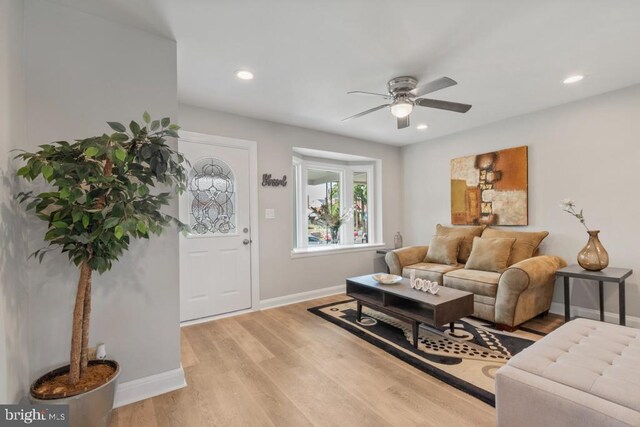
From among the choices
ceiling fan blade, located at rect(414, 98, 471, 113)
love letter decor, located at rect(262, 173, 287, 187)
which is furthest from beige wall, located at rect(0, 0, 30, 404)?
ceiling fan blade, located at rect(414, 98, 471, 113)

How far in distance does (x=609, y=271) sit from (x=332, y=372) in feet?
9.15

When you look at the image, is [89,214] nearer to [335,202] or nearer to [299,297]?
[299,297]

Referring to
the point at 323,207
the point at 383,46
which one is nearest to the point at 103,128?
the point at 383,46

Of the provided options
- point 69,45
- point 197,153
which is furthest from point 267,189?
point 69,45

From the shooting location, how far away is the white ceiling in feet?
5.81

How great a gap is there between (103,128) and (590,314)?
480 cm

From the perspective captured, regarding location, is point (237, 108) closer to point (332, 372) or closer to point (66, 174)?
point (66, 174)

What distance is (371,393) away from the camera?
1.95 meters

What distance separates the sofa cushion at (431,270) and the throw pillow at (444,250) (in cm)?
11

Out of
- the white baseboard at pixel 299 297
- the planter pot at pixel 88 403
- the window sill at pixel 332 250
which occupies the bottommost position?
the white baseboard at pixel 299 297


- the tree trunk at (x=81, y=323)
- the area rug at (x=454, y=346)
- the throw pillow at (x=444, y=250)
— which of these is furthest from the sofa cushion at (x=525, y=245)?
the tree trunk at (x=81, y=323)

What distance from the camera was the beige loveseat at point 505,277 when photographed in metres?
2.80

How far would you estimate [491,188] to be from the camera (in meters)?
3.96

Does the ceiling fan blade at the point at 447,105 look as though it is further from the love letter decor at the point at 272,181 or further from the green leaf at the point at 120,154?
the green leaf at the point at 120,154
